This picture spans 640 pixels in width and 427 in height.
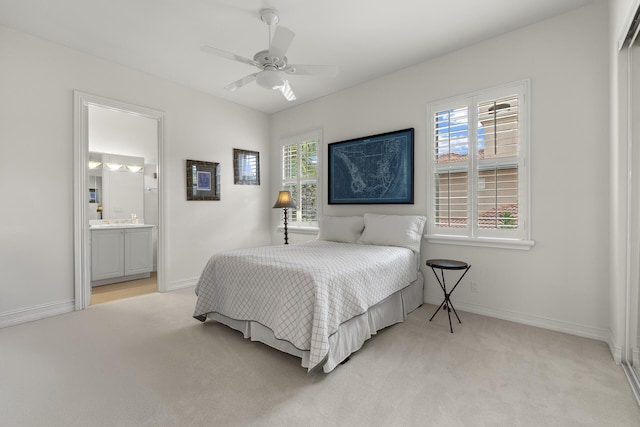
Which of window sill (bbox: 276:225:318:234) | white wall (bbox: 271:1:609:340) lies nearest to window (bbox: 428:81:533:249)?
white wall (bbox: 271:1:609:340)

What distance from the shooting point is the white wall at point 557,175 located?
2529mm

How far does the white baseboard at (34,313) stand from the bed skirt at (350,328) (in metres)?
1.67

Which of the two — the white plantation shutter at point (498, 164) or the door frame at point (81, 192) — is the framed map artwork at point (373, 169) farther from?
the door frame at point (81, 192)

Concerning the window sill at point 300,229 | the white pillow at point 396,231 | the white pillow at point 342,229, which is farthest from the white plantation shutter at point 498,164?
the window sill at point 300,229

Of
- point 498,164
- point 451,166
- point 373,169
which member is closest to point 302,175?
point 373,169

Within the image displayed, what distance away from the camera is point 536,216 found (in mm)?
2807

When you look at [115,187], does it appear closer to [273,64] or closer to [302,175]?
[302,175]

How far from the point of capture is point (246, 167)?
509 centimetres

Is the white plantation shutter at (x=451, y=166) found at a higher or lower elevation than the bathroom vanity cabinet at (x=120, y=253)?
higher

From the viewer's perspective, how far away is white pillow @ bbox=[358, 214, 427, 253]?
3.34 meters

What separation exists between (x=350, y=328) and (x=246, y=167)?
3.59 m

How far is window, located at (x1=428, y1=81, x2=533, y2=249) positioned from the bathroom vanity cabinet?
4.47 metres

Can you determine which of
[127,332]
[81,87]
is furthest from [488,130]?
[81,87]

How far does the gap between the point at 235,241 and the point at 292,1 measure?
3533 millimetres
